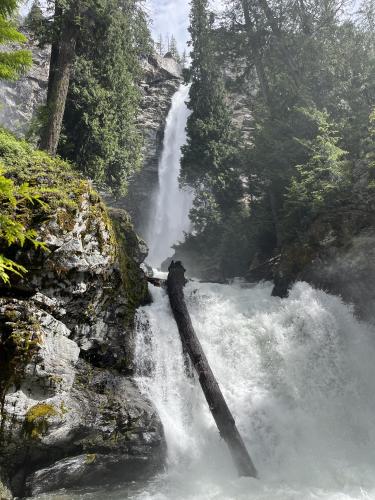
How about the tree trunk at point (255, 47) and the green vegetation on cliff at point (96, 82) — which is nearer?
the green vegetation on cliff at point (96, 82)

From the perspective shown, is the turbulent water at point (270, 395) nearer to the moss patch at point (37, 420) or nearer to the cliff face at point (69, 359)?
the cliff face at point (69, 359)

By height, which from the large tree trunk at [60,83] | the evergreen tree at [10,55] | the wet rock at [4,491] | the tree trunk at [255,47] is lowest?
the wet rock at [4,491]

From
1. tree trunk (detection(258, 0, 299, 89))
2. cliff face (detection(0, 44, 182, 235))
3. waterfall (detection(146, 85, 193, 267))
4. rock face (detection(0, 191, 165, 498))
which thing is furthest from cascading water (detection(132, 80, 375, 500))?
cliff face (detection(0, 44, 182, 235))

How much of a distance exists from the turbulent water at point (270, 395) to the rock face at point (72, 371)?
0.72m

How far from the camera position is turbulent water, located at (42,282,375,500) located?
866cm

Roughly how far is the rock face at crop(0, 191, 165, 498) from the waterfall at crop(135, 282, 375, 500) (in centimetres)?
90

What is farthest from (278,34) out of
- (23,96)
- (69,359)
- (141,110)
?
(23,96)

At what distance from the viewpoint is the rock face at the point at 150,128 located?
33688 mm

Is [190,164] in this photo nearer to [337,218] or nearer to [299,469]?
[337,218]

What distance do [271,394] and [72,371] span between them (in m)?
5.60

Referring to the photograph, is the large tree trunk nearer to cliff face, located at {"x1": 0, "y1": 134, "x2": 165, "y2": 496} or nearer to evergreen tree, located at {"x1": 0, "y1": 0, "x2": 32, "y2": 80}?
cliff face, located at {"x1": 0, "y1": 134, "x2": 165, "y2": 496}

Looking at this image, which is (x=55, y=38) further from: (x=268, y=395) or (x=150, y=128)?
(x=150, y=128)

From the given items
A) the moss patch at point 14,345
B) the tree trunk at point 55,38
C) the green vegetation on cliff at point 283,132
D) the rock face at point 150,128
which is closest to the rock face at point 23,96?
the rock face at point 150,128

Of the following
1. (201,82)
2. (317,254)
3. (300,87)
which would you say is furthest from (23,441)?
(201,82)
